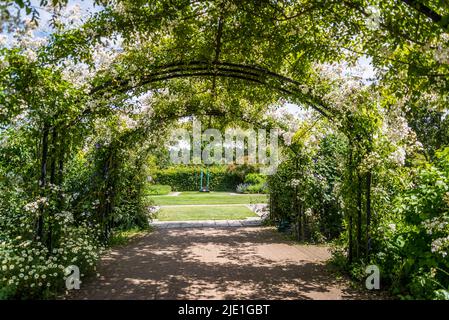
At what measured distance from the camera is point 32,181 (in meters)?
5.41

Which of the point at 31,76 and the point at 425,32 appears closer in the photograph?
the point at 425,32

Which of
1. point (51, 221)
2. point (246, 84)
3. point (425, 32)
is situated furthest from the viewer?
point (246, 84)

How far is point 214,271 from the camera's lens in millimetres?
5910

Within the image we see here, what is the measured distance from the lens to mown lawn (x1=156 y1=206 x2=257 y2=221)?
1224 cm

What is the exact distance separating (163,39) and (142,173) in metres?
4.55

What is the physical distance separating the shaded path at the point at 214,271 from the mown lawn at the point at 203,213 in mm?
3221

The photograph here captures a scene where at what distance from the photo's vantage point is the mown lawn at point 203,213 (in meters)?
12.2

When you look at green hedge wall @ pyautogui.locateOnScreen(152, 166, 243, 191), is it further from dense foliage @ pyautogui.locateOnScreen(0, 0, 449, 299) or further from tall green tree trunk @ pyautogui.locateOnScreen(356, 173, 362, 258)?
tall green tree trunk @ pyautogui.locateOnScreen(356, 173, 362, 258)

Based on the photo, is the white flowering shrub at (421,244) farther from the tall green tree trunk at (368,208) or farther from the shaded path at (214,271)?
the shaded path at (214,271)

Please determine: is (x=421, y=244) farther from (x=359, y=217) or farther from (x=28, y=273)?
(x=28, y=273)

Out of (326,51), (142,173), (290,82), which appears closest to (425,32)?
(326,51)

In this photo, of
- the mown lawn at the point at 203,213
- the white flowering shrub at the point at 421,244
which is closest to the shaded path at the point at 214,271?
the white flowering shrub at the point at 421,244

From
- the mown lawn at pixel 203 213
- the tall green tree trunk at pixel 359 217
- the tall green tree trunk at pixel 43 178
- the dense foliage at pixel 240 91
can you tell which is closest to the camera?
the dense foliage at pixel 240 91

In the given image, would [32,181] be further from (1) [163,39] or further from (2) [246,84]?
(2) [246,84]
